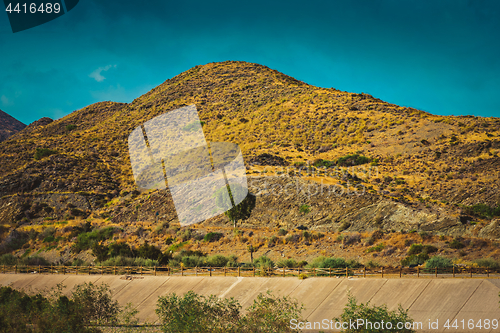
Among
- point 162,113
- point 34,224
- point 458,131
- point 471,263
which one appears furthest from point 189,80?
point 471,263

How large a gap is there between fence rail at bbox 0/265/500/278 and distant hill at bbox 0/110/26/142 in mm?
108801

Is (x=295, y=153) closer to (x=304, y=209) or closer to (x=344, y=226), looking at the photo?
(x=304, y=209)

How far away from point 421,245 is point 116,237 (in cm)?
3426

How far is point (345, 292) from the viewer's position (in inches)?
909

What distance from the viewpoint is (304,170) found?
55125 mm

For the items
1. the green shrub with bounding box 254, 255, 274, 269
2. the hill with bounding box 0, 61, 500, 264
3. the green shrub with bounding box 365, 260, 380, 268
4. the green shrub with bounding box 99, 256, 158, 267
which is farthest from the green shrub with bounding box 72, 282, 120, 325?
the hill with bounding box 0, 61, 500, 264

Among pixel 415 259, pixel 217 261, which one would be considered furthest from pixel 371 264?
pixel 217 261

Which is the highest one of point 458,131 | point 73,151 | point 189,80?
point 189,80

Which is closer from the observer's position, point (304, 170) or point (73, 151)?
point (304, 170)

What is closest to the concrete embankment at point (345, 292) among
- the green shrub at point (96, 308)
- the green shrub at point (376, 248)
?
the green shrub at point (96, 308)

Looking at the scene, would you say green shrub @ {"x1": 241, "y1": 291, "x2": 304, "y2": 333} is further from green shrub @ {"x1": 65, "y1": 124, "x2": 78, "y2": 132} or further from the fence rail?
green shrub @ {"x1": 65, "y1": 124, "x2": 78, "y2": 132}

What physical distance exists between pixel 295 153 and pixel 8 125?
11606 cm

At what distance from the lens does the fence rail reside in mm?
24419

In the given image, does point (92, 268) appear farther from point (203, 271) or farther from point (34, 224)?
point (34, 224)
